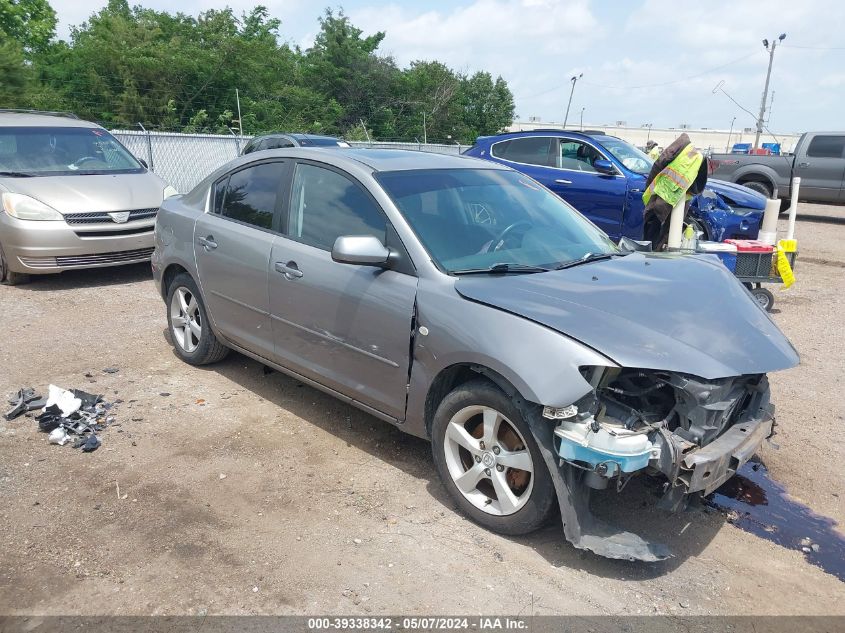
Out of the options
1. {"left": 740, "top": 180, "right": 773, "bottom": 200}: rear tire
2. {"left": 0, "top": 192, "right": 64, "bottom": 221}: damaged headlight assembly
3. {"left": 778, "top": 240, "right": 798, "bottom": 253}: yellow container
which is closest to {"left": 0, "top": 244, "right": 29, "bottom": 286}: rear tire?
{"left": 0, "top": 192, "right": 64, "bottom": 221}: damaged headlight assembly

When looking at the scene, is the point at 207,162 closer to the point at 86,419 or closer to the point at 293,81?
the point at 86,419

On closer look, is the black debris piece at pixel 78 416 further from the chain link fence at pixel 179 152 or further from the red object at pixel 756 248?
the chain link fence at pixel 179 152

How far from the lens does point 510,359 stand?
3.08 metres

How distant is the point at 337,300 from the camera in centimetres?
399

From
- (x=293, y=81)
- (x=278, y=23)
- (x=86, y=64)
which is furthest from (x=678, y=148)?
(x=278, y=23)

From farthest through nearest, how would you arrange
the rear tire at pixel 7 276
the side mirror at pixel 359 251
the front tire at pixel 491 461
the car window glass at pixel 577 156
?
the car window glass at pixel 577 156 < the rear tire at pixel 7 276 < the side mirror at pixel 359 251 < the front tire at pixel 491 461

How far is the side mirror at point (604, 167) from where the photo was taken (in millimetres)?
9414

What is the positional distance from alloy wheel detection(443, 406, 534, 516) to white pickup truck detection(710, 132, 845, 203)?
14.8m

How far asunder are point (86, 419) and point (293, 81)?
28729mm

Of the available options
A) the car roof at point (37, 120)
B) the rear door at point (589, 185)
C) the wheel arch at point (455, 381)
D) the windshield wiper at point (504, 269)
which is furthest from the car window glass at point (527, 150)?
the wheel arch at point (455, 381)

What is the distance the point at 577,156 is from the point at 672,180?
248 centimetres

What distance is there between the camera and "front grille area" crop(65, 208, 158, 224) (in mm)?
7730

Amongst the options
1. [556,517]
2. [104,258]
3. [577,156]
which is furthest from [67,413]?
[577,156]

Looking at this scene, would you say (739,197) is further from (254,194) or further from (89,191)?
(89,191)
